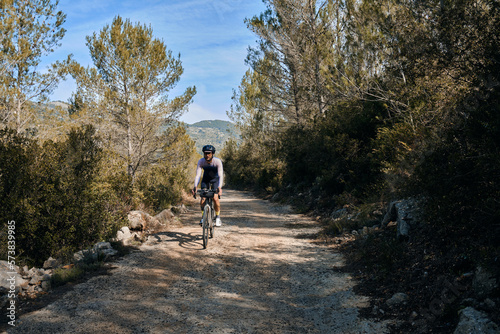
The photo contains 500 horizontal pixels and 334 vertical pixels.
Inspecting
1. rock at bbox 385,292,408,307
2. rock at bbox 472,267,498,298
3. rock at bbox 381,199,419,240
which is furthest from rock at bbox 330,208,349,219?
rock at bbox 472,267,498,298

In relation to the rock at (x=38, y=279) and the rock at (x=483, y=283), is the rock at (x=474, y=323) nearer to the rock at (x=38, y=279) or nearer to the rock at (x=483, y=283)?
the rock at (x=483, y=283)

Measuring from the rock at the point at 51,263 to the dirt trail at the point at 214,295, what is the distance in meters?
1.24

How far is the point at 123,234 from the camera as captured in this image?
7.97m

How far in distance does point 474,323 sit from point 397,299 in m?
1.30

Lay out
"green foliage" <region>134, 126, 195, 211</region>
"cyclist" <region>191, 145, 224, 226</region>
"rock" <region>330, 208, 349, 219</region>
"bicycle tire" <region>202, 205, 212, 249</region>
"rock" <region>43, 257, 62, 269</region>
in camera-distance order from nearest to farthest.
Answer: "rock" <region>43, 257, 62, 269</region> < "bicycle tire" <region>202, 205, 212, 249</region> < "cyclist" <region>191, 145, 224, 226</region> < "rock" <region>330, 208, 349, 219</region> < "green foliage" <region>134, 126, 195, 211</region>

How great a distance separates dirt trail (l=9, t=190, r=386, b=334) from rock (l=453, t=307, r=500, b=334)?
37.3 inches

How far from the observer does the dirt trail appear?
395 centimetres

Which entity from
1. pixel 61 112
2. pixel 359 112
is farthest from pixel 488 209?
pixel 61 112

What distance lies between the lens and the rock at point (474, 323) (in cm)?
290

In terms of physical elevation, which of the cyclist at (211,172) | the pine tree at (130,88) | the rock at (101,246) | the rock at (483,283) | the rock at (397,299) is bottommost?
the rock at (397,299)

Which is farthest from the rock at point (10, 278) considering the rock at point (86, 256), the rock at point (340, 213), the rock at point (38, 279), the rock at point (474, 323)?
the rock at point (340, 213)

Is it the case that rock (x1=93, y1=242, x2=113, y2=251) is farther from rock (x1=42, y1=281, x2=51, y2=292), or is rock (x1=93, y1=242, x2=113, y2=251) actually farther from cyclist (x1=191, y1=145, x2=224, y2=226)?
cyclist (x1=191, y1=145, x2=224, y2=226)

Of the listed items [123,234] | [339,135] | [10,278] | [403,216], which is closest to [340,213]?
[339,135]

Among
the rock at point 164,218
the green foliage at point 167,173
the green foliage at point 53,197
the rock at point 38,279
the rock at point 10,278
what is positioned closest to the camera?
the rock at point 10,278
